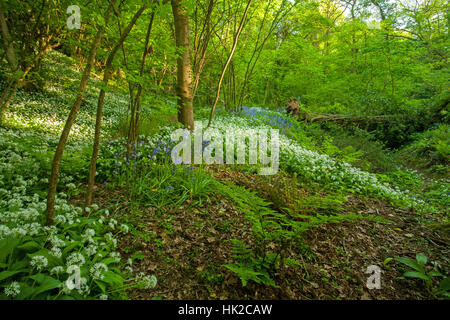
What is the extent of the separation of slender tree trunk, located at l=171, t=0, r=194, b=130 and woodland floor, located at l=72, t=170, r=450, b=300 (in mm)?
2393

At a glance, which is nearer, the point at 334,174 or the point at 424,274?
the point at 424,274

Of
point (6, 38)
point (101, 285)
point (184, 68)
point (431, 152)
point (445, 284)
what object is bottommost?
point (445, 284)

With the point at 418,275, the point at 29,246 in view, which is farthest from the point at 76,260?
the point at 418,275

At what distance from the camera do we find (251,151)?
4.21 meters

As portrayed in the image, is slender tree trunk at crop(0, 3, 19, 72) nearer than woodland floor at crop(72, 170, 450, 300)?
No

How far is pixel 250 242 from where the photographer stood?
83.7 inches

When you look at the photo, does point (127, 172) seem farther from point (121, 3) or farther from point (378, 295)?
point (378, 295)

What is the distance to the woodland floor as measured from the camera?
65.2 inches

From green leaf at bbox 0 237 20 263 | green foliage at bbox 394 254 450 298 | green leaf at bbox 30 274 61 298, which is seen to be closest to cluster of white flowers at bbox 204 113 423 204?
green foliage at bbox 394 254 450 298

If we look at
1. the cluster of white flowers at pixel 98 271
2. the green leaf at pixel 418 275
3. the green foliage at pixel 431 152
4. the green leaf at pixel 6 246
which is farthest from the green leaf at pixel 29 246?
the green foliage at pixel 431 152

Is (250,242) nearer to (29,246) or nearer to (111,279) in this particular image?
(111,279)

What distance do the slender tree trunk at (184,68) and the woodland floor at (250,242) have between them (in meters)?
2.39

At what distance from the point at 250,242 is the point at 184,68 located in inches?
140

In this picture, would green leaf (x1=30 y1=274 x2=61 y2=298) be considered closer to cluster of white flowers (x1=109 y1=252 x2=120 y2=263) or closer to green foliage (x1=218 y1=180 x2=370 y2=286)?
cluster of white flowers (x1=109 y1=252 x2=120 y2=263)
